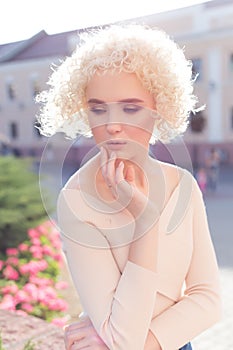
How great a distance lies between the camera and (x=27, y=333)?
5.36ft

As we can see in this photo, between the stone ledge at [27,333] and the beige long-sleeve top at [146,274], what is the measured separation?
89cm

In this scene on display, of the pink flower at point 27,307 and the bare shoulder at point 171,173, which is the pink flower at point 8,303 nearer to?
the pink flower at point 27,307

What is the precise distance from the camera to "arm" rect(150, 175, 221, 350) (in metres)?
0.64

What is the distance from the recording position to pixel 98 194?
2.12 feet

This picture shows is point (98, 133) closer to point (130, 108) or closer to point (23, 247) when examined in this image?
point (130, 108)

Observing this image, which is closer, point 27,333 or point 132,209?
point 132,209

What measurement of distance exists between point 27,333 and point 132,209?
116 centimetres

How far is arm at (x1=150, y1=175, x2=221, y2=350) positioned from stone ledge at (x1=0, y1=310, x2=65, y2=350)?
882 millimetres

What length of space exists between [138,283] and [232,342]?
85.0 inches

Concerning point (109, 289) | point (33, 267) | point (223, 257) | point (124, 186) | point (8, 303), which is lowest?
point (223, 257)

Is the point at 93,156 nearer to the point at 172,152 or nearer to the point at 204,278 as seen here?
the point at 172,152

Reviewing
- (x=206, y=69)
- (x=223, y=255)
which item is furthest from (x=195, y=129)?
(x=223, y=255)

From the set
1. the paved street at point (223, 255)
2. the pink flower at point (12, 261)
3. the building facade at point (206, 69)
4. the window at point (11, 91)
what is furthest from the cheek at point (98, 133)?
the window at point (11, 91)

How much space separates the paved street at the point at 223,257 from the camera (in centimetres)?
255
